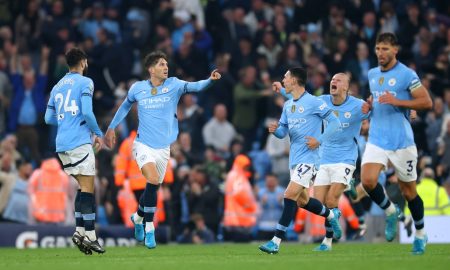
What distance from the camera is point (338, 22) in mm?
29219

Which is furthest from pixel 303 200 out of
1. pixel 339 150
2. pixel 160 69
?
pixel 160 69

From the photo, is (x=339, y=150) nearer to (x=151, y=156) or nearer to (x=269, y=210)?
(x=151, y=156)

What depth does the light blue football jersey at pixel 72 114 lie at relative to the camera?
16.7m

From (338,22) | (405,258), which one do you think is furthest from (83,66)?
(338,22)

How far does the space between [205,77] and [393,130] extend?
13.3m

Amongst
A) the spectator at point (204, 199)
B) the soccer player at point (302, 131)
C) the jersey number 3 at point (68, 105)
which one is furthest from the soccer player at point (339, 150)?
the spectator at point (204, 199)

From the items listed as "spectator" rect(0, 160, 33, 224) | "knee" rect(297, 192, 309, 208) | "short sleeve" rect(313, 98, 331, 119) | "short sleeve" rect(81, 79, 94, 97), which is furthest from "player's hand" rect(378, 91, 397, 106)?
"spectator" rect(0, 160, 33, 224)

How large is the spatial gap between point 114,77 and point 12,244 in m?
6.70

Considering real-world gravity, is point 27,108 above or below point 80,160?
above

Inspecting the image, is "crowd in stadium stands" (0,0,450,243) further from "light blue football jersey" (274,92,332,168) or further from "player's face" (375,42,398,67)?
"player's face" (375,42,398,67)

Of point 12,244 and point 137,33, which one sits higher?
point 137,33

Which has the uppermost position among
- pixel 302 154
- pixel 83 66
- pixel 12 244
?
pixel 83 66

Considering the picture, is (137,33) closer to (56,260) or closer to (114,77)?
(114,77)

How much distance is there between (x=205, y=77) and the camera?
28.8 metres
